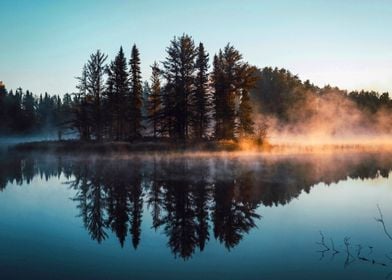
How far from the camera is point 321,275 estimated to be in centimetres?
823

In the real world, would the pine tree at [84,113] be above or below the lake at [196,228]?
above

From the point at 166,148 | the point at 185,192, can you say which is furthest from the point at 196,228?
the point at 166,148

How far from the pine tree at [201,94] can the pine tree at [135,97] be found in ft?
27.4

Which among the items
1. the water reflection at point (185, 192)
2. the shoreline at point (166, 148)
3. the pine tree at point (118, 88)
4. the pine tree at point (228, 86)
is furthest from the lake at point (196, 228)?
the pine tree at point (118, 88)

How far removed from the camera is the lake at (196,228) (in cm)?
873

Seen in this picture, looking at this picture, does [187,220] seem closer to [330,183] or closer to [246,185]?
[246,185]

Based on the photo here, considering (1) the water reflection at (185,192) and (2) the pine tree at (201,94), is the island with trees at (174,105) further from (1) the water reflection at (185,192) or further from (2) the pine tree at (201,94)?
(1) the water reflection at (185,192)

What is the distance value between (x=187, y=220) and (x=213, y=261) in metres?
4.21

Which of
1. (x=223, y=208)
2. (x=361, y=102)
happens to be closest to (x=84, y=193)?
(x=223, y=208)

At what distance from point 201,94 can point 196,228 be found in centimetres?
3947

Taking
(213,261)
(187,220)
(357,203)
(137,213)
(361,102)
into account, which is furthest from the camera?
(361,102)

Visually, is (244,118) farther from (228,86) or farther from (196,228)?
(196,228)

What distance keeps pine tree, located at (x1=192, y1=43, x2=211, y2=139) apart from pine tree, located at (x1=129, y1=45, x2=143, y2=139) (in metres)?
8.37

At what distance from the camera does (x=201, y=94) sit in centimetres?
5059
